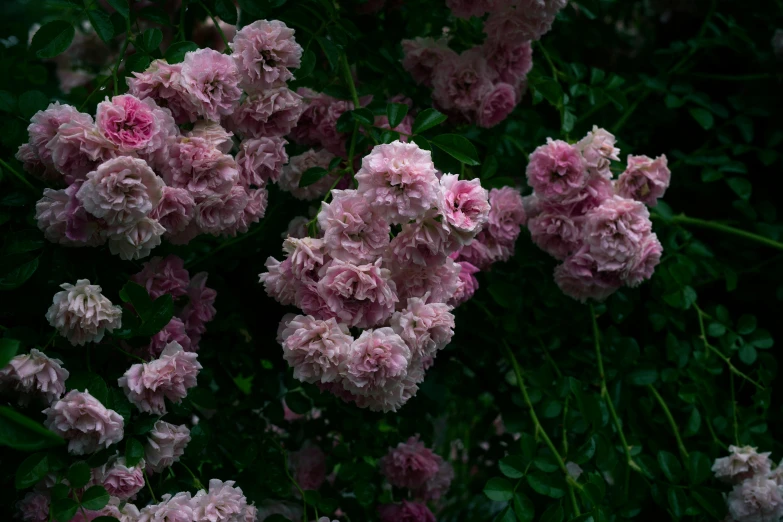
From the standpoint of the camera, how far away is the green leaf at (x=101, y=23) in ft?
3.19

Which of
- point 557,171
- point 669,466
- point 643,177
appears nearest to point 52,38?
point 557,171

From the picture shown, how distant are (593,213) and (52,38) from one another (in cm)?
79

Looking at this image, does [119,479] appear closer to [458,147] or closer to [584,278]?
[458,147]

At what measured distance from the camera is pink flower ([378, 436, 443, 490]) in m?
1.35

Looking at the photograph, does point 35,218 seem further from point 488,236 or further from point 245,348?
point 488,236

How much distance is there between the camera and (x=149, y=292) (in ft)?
3.26

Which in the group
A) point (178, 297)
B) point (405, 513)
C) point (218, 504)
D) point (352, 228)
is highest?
point (352, 228)

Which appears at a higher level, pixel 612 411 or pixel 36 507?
pixel 36 507

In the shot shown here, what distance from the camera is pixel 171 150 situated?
3.00ft

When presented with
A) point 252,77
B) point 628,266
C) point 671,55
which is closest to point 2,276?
point 252,77

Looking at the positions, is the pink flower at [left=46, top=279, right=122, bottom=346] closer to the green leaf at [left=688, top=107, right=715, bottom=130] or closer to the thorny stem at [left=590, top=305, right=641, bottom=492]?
the thorny stem at [left=590, top=305, right=641, bottom=492]

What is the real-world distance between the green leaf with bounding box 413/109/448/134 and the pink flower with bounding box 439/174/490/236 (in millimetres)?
146

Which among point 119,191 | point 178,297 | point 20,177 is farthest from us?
point 178,297

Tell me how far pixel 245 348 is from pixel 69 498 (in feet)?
1.30
